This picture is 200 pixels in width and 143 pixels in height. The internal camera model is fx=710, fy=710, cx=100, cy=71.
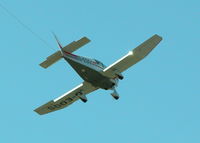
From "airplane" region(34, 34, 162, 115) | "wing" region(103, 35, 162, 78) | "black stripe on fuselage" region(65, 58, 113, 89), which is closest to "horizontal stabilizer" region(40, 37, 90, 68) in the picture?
"airplane" region(34, 34, 162, 115)

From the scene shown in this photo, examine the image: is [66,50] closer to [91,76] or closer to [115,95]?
[91,76]

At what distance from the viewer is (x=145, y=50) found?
48719 millimetres

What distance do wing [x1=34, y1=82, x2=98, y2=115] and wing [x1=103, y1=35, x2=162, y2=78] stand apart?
8.84ft

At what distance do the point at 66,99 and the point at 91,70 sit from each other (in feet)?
18.1

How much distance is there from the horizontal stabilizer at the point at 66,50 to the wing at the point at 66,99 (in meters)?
3.79

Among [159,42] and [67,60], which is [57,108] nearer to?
[67,60]

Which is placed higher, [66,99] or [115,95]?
[66,99]

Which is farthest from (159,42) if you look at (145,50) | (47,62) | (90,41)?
(47,62)

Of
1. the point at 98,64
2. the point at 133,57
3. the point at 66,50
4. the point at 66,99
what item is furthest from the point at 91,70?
the point at 66,99

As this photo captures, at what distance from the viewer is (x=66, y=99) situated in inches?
2114

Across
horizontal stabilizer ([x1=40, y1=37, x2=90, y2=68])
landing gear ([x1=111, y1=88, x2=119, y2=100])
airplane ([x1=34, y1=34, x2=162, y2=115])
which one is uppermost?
horizontal stabilizer ([x1=40, y1=37, x2=90, y2=68])

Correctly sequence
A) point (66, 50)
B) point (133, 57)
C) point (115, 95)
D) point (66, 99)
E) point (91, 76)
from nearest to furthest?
point (66, 50)
point (133, 57)
point (91, 76)
point (115, 95)
point (66, 99)

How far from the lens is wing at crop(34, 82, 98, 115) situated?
172 feet

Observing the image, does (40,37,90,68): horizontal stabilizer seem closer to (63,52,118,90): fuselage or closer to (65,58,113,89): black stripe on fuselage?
(63,52,118,90): fuselage
